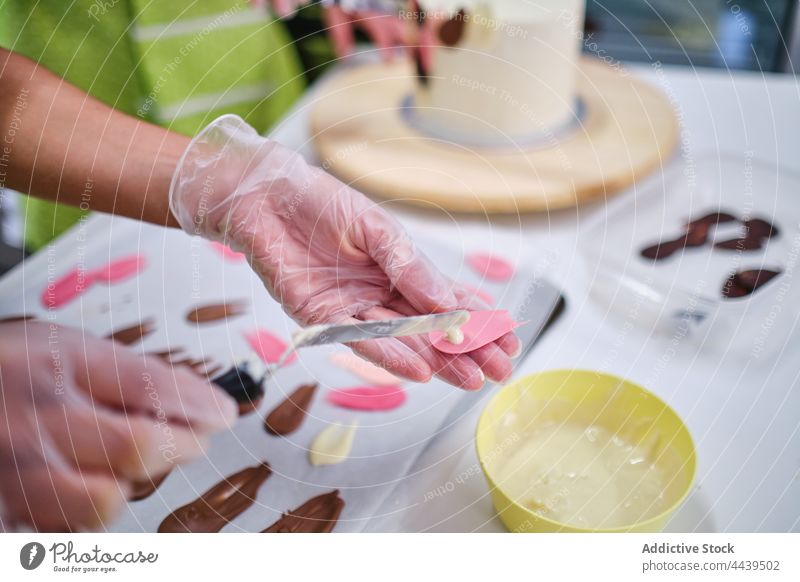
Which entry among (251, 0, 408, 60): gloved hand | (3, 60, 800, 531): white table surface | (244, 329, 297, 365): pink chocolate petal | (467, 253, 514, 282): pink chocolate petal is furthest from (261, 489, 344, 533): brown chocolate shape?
(251, 0, 408, 60): gloved hand

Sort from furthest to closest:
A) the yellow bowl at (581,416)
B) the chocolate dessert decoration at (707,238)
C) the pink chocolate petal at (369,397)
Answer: the chocolate dessert decoration at (707,238), the pink chocolate petal at (369,397), the yellow bowl at (581,416)

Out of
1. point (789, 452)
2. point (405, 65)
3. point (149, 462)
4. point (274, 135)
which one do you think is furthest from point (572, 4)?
point (149, 462)

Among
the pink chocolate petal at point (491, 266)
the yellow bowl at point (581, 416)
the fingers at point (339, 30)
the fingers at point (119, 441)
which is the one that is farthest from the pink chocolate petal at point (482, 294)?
the fingers at point (339, 30)

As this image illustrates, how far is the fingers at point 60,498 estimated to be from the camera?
1.41 feet

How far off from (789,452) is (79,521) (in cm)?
45

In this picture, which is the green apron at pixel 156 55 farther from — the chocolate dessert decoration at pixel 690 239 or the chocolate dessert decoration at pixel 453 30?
the chocolate dessert decoration at pixel 690 239

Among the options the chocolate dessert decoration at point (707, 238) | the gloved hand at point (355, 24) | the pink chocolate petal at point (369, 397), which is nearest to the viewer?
the pink chocolate petal at point (369, 397)

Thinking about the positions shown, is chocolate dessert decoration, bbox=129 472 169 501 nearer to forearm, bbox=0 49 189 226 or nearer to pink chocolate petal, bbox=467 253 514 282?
forearm, bbox=0 49 189 226

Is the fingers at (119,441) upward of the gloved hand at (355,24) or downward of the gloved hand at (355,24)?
downward

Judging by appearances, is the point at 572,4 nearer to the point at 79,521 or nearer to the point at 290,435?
the point at 290,435

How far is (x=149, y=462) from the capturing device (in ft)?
1.51

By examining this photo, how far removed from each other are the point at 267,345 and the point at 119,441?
0.45 ft

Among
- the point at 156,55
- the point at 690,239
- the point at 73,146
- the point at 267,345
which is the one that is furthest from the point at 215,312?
the point at 690,239

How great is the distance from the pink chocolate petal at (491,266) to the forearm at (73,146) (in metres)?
0.27
